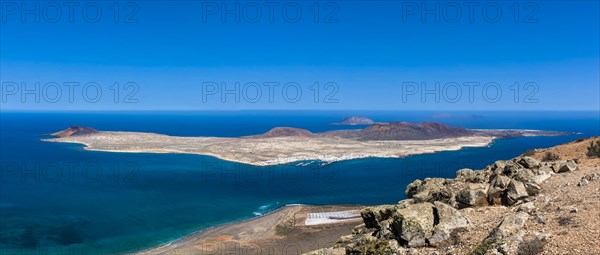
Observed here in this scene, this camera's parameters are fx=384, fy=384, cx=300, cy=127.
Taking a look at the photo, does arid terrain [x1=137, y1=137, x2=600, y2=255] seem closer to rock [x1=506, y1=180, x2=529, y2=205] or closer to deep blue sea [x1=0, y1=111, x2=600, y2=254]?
rock [x1=506, y1=180, x2=529, y2=205]

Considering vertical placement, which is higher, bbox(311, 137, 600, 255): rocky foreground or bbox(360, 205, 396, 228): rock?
bbox(311, 137, 600, 255): rocky foreground

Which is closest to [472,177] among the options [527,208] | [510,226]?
[527,208]

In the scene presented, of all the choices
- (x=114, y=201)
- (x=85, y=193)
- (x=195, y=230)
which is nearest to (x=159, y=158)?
(x=85, y=193)

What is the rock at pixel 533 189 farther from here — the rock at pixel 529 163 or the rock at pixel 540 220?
the rock at pixel 529 163

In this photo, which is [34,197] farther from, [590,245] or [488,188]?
[590,245]

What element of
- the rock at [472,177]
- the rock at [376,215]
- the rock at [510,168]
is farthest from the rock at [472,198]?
the rock at [472,177]

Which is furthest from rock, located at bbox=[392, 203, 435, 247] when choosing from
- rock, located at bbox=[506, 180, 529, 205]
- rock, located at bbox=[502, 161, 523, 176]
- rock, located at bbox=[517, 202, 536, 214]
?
rock, located at bbox=[502, 161, 523, 176]
